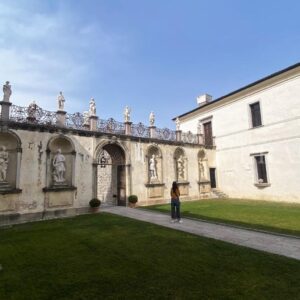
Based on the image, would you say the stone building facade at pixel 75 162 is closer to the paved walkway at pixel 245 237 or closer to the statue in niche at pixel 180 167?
the statue in niche at pixel 180 167

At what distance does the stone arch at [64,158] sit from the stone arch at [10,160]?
4.85 feet

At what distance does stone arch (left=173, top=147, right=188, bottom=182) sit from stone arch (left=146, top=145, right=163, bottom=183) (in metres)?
1.69

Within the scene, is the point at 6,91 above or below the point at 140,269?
above

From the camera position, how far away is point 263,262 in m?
5.42

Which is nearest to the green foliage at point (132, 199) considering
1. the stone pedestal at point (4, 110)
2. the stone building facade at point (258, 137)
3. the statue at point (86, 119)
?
the statue at point (86, 119)

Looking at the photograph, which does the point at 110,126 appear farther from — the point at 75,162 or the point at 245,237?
the point at 245,237

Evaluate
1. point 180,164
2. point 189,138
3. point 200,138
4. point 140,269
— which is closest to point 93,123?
point 180,164

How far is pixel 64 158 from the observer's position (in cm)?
1371

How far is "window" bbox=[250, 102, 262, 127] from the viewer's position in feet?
64.6

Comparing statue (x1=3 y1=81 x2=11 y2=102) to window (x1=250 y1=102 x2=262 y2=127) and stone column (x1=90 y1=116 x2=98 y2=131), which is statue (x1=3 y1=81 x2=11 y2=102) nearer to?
stone column (x1=90 y1=116 x2=98 y2=131)

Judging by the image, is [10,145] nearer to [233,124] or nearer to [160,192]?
[160,192]

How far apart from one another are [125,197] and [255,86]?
1349 centimetres

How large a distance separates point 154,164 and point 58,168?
707cm

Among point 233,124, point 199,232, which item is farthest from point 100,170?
point 199,232
